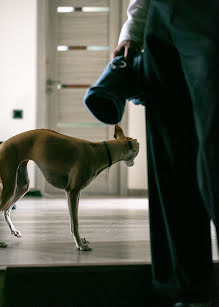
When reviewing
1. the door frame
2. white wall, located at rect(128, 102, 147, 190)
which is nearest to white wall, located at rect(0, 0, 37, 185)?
the door frame

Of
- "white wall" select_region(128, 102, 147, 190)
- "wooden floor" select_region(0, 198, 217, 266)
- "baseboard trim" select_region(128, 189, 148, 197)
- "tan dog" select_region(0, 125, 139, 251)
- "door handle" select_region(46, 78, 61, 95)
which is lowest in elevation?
"baseboard trim" select_region(128, 189, 148, 197)

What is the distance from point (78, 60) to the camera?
5.02m

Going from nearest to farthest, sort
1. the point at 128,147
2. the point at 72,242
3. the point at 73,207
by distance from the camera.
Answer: the point at 73,207 → the point at 128,147 → the point at 72,242

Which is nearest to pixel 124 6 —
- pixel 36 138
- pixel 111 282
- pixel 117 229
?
pixel 117 229

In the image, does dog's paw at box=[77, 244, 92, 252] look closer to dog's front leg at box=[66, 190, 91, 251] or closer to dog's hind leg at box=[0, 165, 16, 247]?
dog's front leg at box=[66, 190, 91, 251]

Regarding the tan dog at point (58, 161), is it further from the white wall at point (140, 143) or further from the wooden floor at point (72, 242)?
the white wall at point (140, 143)

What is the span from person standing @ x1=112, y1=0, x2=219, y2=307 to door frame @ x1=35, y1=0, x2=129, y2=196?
383 cm

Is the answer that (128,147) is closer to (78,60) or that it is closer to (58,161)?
(58,161)

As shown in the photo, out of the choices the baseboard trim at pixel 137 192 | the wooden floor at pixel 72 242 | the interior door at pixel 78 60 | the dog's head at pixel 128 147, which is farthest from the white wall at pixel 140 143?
the dog's head at pixel 128 147

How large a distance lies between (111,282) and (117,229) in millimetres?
877

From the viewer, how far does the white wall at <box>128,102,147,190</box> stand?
4898 mm

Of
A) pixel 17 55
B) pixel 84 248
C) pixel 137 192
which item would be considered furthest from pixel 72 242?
pixel 17 55

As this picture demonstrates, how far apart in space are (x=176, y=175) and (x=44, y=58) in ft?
13.5

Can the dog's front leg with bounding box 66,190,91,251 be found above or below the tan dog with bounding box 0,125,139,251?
below
